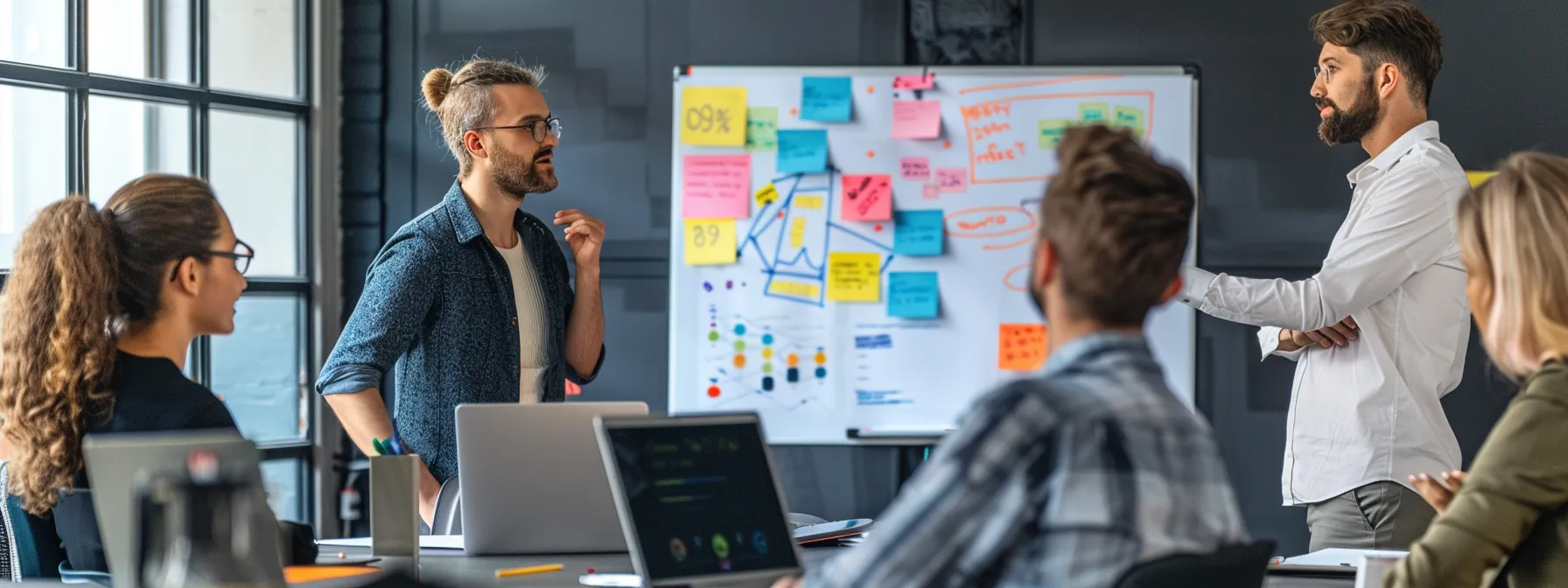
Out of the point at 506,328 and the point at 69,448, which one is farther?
the point at 506,328

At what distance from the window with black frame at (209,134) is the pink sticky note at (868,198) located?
1713 mm

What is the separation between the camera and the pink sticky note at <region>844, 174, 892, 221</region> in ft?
13.1

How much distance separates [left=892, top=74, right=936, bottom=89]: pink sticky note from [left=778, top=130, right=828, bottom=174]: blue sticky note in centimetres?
26

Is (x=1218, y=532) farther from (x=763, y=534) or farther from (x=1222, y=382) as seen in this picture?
(x=1222, y=382)

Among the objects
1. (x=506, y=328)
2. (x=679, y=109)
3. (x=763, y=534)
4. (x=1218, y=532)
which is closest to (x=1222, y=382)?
(x=679, y=109)

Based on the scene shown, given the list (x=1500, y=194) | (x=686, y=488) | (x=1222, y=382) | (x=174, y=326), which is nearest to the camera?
(x=1500, y=194)

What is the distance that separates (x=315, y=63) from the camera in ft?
14.0

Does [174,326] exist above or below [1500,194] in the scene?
below

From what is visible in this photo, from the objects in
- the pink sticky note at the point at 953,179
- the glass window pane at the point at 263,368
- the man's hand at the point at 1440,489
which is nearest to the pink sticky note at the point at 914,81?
the pink sticky note at the point at 953,179

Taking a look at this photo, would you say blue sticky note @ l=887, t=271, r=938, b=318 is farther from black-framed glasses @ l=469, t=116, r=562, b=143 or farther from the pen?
the pen

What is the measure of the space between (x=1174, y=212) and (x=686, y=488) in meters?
0.85

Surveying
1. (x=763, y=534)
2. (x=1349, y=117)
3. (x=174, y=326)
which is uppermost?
(x=1349, y=117)

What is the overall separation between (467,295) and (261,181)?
6.24 ft

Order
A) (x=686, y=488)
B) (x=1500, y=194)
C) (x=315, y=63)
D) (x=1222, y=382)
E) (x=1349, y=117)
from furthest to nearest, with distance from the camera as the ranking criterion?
(x=315, y=63) < (x=1222, y=382) < (x=1349, y=117) < (x=686, y=488) < (x=1500, y=194)
